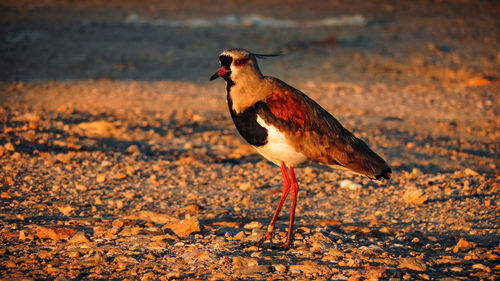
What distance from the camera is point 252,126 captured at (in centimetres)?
483

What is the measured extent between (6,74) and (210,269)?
994cm

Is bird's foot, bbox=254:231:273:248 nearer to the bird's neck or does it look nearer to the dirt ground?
the dirt ground

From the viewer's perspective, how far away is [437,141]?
9094mm

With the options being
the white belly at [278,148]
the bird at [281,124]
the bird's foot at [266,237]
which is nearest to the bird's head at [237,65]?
the bird at [281,124]

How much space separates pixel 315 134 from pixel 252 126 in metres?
0.55

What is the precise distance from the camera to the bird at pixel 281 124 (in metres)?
4.87

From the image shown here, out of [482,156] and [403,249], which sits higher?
[482,156]

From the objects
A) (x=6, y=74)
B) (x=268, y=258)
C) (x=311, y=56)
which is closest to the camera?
(x=268, y=258)

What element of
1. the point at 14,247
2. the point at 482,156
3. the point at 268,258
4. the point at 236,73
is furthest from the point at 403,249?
the point at 482,156

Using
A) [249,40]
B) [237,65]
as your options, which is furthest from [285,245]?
[249,40]

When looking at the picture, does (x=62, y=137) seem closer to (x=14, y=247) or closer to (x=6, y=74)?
(x=14, y=247)

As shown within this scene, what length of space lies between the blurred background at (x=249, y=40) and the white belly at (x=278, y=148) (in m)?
8.44

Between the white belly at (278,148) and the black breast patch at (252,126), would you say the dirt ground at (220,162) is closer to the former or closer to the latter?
the white belly at (278,148)

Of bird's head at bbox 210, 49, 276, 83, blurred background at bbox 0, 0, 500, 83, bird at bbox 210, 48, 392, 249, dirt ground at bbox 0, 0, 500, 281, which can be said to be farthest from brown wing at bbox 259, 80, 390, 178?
blurred background at bbox 0, 0, 500, 83
